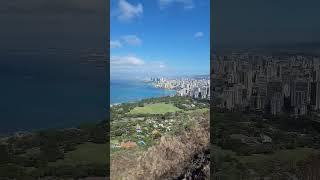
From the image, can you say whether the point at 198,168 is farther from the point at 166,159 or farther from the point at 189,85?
the point at 189,85

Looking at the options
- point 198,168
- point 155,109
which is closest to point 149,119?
point 155,109

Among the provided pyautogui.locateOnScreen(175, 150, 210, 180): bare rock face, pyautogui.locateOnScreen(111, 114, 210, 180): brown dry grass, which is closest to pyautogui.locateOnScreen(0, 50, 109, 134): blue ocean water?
pyautogui.locateOnScreen(111, 114, 210, 180): brown dry grass

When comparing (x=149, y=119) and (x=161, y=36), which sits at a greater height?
(x=161, y=36)

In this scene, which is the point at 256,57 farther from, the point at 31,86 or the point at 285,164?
the point at 31,86

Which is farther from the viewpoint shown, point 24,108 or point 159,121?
point 159,121

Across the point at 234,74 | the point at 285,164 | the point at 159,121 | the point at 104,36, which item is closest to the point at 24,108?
the point at 104,36

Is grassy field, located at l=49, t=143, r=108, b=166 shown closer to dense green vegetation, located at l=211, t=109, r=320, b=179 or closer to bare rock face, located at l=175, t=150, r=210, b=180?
bare rock face, located at l=175, t=150, r=210, b=180

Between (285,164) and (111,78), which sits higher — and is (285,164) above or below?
below
